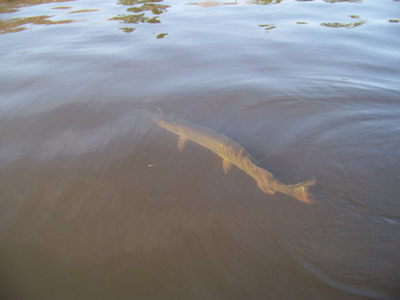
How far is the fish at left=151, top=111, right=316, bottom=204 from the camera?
2.90m

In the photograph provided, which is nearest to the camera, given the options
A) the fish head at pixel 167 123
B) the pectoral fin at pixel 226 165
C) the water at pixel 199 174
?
the water at pixel 199 174

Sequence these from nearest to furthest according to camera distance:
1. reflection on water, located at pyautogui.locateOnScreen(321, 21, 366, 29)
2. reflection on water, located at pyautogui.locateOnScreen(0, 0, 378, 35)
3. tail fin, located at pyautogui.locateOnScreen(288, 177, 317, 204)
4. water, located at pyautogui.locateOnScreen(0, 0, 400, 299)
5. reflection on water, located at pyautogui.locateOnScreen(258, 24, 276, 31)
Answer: water, located at pyautogui.locateOnScreen(0, 0, 400, 299), tail fin, located at pyautogui.locateOnScreen(288, 177, 317, 204), reflection on water, located at pyautogui.locateOnScreen(321, 21, 366, 29), reflection on water, located at pyautogui.locateOnScreen(258, 24, 276, 31), reflection on water, located at pyautogui.locateOnScreen(0, 0, 378, 35)

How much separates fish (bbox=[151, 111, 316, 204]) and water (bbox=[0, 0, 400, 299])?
0.10m

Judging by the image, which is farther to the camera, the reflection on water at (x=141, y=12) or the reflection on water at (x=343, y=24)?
the reflection on water at (x=141, y=12)

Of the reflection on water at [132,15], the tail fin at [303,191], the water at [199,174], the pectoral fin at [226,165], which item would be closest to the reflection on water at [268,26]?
the reflection on water at [132,15]

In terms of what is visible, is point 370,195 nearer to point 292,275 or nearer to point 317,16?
point 292,275

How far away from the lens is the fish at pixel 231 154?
2.90 meters

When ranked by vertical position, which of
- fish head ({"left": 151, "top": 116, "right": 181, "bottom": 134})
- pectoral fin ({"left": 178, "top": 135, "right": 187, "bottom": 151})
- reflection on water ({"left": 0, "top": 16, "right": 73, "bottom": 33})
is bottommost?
pectoral fin ({"left": 178, "top": 135, "right": 187, "bottom": 151})

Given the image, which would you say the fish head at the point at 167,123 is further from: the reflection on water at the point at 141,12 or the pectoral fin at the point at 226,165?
the reflection on water at the point at 141,12

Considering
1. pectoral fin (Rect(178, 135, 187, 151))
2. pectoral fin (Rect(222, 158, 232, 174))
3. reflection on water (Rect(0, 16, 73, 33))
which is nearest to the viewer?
pectoral fin (Rect(222, 158, 232, 174))

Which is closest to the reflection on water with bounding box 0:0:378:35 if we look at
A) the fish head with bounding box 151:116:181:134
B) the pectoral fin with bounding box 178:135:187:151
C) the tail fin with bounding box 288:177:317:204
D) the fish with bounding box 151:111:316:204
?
the fish head with bounding box 151:116:181:134

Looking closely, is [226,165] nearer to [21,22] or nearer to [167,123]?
[167,123]

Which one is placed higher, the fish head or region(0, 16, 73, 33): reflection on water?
region(0, 16, 73, 33): reflection on water

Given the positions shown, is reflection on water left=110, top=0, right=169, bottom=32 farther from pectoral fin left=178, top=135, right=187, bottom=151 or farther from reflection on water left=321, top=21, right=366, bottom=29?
reflection on water left=321, top=21, right=366, bottom=29
